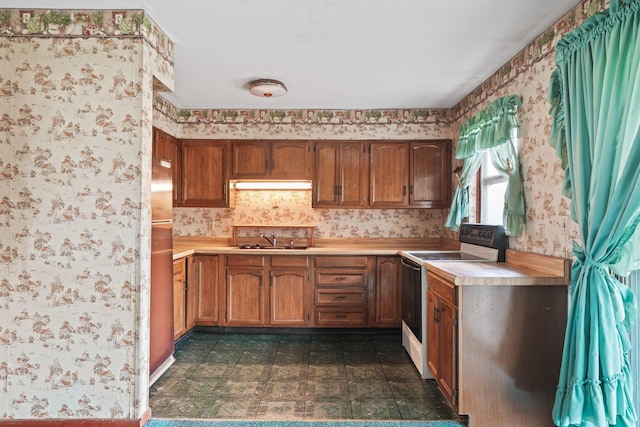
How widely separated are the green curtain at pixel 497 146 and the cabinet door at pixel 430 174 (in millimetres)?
398

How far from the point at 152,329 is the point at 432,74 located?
3011 millimetres

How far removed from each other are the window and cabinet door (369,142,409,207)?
2.77 feet

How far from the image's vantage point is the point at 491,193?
133 inches

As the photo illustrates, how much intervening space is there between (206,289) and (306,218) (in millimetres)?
1393

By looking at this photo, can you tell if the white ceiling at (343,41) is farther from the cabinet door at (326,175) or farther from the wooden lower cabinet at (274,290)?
the wooden lower cabinet at (274,290)

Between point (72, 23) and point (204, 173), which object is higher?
point (72, 23)

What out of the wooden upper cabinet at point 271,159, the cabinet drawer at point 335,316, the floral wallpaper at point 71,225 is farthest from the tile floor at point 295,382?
the wooden upper cabinet at point 271,159

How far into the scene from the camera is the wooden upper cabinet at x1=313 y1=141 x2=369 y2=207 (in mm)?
4109

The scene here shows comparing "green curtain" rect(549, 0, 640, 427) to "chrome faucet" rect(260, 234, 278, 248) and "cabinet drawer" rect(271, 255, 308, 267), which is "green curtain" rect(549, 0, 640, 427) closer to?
"cabinet drawer" rect(271, 255, 308, 267)

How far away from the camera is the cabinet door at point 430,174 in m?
4.10

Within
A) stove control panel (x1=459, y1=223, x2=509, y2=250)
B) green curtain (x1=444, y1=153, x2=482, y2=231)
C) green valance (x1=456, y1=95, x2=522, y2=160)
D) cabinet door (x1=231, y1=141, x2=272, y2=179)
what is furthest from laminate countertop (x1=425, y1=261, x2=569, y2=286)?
cabinet door (x1=231, y1=141, x2=272, y2=179)

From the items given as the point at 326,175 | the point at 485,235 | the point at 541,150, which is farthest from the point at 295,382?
the point at 541,150

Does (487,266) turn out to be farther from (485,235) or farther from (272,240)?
(272,240)

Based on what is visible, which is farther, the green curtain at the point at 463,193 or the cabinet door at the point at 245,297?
the cabinet door at the point at 245,297
